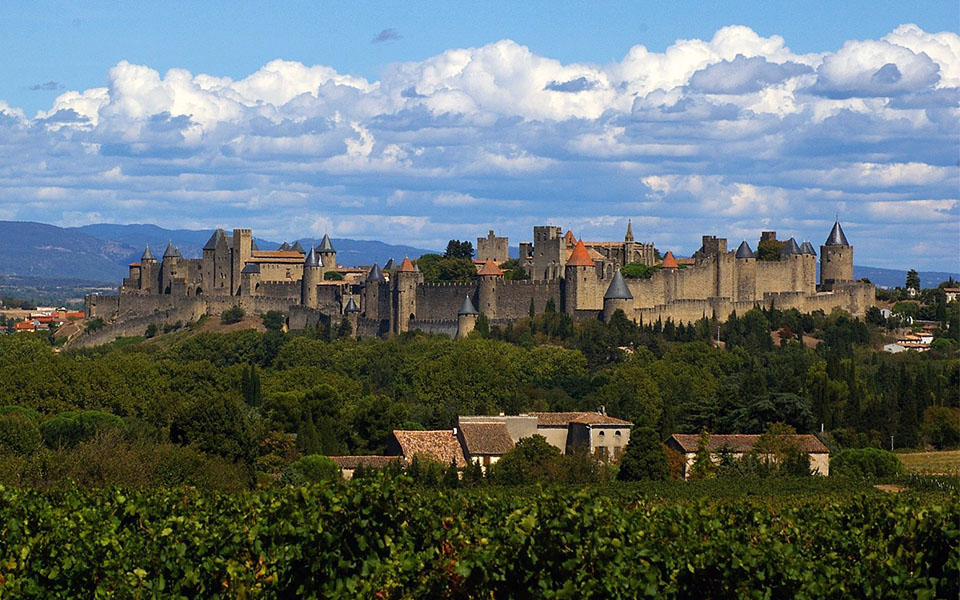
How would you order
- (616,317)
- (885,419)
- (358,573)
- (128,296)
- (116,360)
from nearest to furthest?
(358,573) → (885,419) → (116,360) → (616,317) → (128,296)

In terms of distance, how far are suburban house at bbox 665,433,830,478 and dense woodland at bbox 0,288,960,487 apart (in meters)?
1.72

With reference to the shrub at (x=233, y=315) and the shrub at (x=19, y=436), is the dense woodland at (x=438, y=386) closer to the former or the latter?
the shrub at (x=19, y=436)

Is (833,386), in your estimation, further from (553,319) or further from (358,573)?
(358,573)

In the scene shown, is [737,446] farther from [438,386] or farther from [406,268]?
[406,268]

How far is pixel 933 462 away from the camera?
51.7 meters

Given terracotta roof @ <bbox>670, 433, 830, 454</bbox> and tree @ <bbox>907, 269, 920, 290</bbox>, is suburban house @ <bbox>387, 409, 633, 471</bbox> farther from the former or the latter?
tree @ <bbox>907, 269, 920, 290</bbox>

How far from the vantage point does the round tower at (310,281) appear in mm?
87312

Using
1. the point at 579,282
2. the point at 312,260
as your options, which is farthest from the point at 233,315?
the point at 579,282

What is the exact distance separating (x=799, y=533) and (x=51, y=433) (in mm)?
33568

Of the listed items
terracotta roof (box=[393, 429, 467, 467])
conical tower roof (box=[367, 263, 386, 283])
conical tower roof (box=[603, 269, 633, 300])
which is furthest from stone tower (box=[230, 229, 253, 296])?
terracotta roof (box=[393, 429, 467, 467])

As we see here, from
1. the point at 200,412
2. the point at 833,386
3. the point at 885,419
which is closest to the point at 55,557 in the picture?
the point at 200,412

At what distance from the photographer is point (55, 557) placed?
64.2ft

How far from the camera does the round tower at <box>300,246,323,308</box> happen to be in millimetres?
87312

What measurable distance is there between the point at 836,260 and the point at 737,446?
125ft
